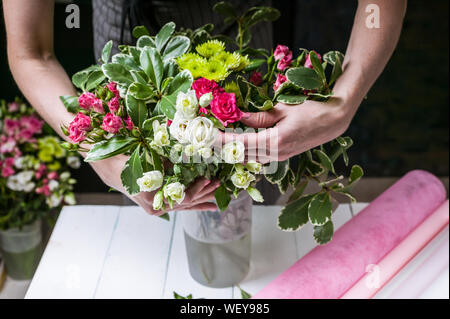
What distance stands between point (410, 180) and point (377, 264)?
27 cm

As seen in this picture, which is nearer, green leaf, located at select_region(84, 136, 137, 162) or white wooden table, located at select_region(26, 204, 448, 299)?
green leaf, located at select_region(84, 136, 137, 162)

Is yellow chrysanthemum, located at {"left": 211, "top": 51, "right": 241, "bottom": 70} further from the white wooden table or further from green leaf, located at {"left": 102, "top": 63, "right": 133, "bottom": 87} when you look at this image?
the white wooden table

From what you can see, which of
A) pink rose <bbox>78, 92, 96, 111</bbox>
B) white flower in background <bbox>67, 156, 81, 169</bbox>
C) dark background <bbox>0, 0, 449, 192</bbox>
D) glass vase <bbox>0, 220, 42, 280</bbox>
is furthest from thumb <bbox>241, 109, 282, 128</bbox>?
glass vase <bbox>0, 220, 42, 280</bbox>

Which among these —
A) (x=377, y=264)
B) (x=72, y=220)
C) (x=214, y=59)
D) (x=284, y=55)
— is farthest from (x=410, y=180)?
(x=72, y=220)

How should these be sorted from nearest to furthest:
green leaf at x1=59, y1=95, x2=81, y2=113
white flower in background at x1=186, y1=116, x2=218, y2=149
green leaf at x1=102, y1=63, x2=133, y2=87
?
white flower in background at x1=186, y1=116, x2=218, y2=149
green leaf at x1=102, y1=63, x2=133, y2=87
green leaf at x1=59, y1=95, x2=81, y2=113

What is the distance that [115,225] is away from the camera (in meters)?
1.17

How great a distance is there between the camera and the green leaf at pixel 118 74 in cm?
74

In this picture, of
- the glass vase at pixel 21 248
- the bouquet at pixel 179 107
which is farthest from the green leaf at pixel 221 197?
the glass vase at pixel 21 248

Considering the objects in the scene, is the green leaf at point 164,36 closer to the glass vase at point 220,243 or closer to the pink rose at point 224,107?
the pink rose at point 224,107

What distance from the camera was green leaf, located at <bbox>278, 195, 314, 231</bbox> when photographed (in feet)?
2.98

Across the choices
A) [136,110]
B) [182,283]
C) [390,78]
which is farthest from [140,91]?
[390,78]

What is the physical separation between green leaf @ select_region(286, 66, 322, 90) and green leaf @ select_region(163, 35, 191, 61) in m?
0.16

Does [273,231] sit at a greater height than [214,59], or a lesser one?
lesser
